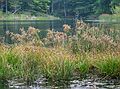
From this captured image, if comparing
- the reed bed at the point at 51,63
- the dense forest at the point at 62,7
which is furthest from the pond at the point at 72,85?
the dense forest at the point at 62,7

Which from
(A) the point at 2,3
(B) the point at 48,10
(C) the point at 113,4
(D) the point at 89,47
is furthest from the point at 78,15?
(D) the point at 89,47

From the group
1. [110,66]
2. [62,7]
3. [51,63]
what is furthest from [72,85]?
[62,7]

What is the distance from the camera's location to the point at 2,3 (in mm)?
102750

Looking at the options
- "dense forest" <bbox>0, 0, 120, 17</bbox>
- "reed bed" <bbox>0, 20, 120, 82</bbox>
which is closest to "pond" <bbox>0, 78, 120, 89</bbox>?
"reed bed" <bbox>0, 20, 120, 82</bbox>

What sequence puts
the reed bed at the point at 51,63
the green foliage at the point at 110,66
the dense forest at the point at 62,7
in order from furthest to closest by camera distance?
1. the dense forest at the point at 62,7
2. the green foliage at the point at 110,66
3. the reed bed at the point at 51,63

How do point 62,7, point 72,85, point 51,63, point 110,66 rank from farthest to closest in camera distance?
1. point 62,7
2. point 110,66
3. point 51,63
4. point 72,85

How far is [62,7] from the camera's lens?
12638 centimetres

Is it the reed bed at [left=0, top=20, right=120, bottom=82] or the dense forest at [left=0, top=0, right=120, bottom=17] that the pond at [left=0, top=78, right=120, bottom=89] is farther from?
the dense forest at [left=0, top=0, right=120, bottom=17]

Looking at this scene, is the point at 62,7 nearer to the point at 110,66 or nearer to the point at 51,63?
the point at 110,66

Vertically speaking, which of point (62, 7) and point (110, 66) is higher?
point (110, 66)

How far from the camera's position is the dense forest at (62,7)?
339ft

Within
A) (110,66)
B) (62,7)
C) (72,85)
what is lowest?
(62,7)

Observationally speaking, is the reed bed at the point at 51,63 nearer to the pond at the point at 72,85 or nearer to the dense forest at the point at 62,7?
the pond at the point at 72,85

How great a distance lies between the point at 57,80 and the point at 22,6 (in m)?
92.3
